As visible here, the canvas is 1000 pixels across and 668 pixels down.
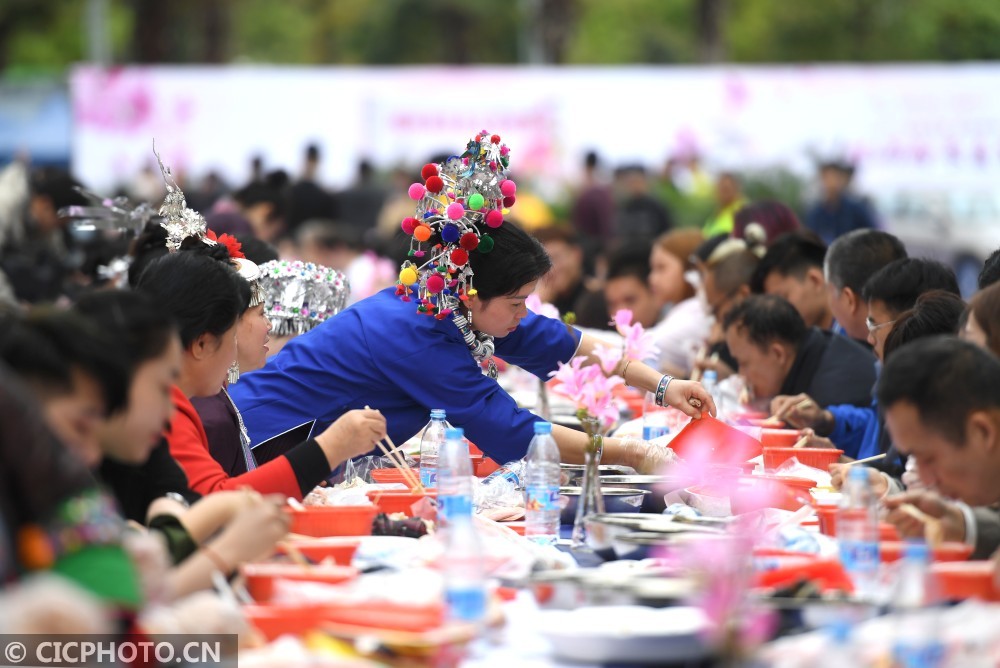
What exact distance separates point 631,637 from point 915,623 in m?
0.42

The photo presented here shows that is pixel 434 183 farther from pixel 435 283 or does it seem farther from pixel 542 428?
pixel 542 428

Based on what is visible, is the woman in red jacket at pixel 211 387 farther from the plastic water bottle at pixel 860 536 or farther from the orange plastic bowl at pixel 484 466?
the plastic water bottle at pixel 860 536

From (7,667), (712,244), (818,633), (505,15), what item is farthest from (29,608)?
(505,15)

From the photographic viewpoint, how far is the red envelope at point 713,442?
3574 millimetres

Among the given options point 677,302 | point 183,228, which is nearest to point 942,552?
point 183,228

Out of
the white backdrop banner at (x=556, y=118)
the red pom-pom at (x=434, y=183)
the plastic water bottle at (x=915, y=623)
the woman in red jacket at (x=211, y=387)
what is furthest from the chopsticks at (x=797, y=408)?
the white backdrop banner at (x=556, y=118)

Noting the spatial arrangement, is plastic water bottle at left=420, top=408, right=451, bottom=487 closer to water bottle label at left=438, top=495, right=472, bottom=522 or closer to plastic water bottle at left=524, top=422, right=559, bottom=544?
plastic water bottle at left=524, top=422, right=559, bottom=544

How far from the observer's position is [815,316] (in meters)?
5.73

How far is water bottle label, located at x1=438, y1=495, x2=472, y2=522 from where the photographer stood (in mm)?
2877

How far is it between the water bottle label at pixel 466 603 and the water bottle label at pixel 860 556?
77 centimetres

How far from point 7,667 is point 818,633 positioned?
1.26 meters

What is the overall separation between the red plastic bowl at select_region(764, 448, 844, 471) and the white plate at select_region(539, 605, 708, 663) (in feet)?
5.39

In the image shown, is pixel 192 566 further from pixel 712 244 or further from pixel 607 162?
pixel 607 162

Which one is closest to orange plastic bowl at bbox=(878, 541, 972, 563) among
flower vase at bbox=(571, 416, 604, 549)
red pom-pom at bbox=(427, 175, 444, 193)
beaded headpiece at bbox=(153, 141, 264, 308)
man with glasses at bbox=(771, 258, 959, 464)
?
flower vase at bbox=(571, 416, 604, 549)
